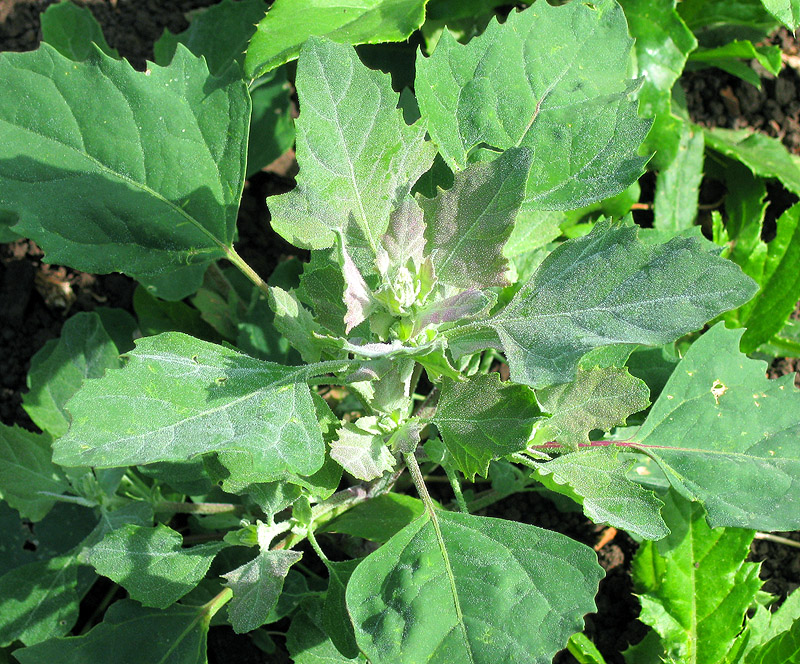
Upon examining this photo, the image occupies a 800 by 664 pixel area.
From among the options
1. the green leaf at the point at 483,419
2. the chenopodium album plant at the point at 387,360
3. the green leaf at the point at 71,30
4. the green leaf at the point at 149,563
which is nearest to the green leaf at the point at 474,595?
the chenopodium album plant at the point at 387,360

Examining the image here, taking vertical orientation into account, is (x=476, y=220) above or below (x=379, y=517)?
above

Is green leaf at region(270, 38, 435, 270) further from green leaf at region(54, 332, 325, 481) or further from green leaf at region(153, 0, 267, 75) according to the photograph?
green leaf at region(153, 0, 267, 75)

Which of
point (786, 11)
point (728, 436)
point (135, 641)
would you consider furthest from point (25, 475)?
point (786, 11)

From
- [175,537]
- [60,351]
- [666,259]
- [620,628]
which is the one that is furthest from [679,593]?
[60,351]

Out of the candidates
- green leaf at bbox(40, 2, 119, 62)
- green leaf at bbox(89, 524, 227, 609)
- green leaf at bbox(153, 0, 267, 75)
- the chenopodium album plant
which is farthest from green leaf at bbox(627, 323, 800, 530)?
green leaf at bbox(40, 2, 119, 62)

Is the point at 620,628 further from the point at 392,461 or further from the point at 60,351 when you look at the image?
the point at 60,351

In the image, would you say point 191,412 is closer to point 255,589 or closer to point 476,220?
point 255,589

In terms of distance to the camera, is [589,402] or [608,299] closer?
[608,299]
